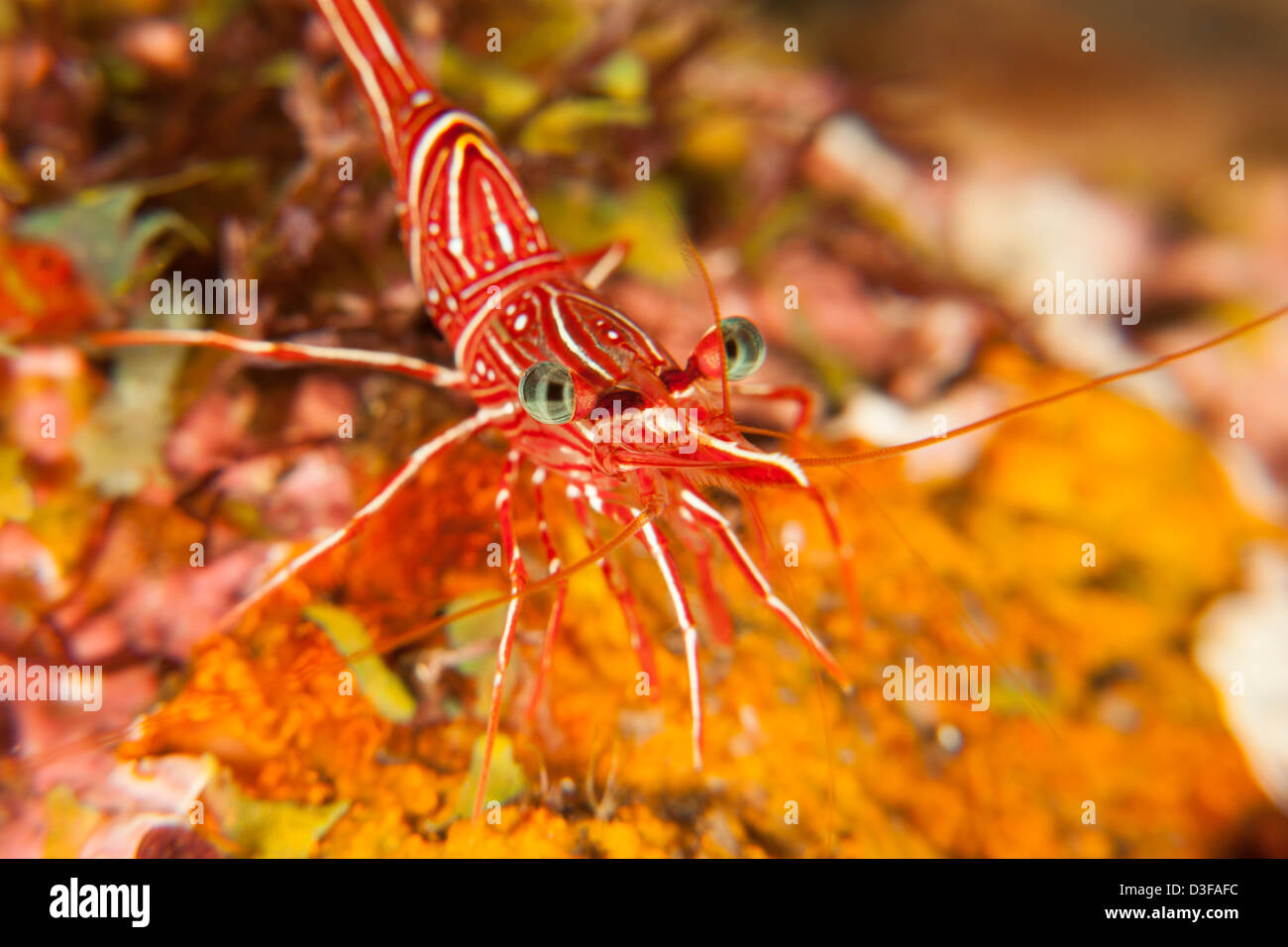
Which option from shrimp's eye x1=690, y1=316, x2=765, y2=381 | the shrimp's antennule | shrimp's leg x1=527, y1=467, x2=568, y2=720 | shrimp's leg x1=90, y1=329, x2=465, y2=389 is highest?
shrimp's leg x1=90, y1=329, x2=465, y2=389

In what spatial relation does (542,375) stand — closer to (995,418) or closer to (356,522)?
(356,522)

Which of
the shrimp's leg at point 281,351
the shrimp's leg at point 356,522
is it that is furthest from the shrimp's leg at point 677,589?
the shrimp's leg at point 281,351

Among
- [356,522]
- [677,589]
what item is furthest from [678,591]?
[356,522]

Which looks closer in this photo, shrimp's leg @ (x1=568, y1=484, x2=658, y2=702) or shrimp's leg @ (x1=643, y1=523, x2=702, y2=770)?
shrimp's leg @ (x1=643, y1=523, x2=702, y2=770)

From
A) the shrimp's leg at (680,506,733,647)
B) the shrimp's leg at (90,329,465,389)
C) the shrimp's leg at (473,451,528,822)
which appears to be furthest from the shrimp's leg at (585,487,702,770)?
the shrimp's leg at (90,329,465,389)

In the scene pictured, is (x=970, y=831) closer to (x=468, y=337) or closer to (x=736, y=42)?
(x=468, y=337)

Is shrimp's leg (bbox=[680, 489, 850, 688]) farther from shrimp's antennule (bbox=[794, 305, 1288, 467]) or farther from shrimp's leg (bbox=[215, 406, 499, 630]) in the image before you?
shrimp's leg (bbox=[215, 406, 499, 630])

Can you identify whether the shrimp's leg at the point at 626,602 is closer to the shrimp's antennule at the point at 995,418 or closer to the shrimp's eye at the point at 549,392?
the shrimp's eye at the point at 549,392

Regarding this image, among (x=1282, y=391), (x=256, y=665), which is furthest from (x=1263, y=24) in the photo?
(x=256, y=665)
